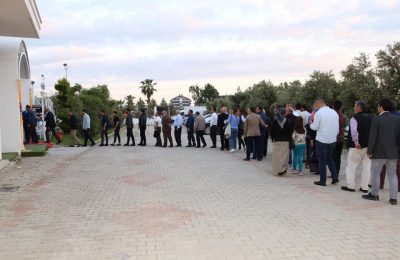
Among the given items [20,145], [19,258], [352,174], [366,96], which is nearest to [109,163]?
[20,145]

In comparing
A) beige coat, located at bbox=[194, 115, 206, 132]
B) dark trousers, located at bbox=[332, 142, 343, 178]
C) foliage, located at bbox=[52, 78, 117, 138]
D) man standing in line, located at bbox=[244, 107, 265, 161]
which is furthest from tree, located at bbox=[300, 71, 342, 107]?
dark trousers, located at bbox=[332, 142, 343, 178]

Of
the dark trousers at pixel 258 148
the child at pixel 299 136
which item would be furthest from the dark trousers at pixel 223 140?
the child at pixel 299 136

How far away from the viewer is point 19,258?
4.91m

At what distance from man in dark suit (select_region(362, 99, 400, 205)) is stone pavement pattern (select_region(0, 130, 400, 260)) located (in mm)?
558

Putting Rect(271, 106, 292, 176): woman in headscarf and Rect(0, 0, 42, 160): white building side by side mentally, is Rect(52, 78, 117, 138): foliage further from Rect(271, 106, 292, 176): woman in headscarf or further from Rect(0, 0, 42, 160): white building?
Rect(271, 106, 292, 176): woman in headscarf

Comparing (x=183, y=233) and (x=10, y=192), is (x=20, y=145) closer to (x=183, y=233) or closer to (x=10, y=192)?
(x=10, y=192)

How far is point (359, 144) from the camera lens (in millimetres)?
8547

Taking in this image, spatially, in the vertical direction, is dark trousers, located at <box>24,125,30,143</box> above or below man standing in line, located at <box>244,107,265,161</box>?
below

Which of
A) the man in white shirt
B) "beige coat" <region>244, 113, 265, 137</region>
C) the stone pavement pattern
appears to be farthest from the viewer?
"beige coat" <region>244, 113, 265, 137</region>

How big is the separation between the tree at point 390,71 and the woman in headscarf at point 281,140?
9.22m

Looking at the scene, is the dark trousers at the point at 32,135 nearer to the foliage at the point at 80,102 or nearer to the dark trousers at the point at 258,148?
the foliage at the point at 80,102

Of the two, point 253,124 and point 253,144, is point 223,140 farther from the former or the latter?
point 253,124

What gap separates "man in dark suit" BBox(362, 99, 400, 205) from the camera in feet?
24.8

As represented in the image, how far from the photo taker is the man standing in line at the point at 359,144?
27.9ft
